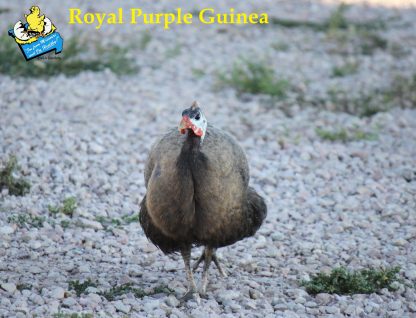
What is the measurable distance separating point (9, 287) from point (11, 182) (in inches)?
76.7

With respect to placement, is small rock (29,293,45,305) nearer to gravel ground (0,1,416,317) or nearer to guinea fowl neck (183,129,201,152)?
gravel ground (0,1,416,317)

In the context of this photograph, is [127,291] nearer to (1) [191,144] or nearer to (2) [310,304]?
(1) [191,144]

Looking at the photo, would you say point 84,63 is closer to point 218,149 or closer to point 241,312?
point 218,149

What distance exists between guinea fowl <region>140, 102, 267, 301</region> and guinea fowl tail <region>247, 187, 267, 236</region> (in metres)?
0.07

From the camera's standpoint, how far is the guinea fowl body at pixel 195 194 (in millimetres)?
5105

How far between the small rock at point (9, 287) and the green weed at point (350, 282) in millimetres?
2229

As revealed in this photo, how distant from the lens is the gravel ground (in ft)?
17.8

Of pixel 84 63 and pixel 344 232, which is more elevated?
pixel 84 63

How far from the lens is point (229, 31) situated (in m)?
12.3

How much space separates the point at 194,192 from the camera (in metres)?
5.13

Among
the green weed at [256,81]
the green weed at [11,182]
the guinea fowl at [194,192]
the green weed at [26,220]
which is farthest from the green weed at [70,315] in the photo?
the green weed at [256,81]

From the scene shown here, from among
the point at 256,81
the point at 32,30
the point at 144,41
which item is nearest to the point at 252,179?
the point at 256,81

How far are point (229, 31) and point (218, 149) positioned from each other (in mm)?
7211

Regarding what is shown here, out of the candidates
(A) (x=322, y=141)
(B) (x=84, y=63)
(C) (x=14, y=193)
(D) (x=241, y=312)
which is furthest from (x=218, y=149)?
(B) (x=84, y=63)
